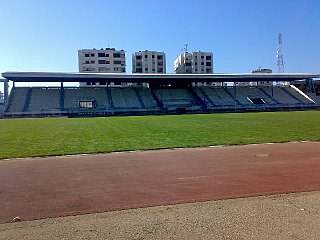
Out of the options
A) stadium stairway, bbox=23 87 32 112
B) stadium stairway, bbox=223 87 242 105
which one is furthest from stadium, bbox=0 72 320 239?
stadium stairway, bbox=223 87 242 105

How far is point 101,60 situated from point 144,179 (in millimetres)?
105119

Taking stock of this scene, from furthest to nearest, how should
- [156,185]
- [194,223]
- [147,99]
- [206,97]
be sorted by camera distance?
[206,97] → [147,99] → [156,185] → [194,223]

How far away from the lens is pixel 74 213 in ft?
19.1

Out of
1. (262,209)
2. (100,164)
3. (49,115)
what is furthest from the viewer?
(49,115)

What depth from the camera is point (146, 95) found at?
72.6 meters

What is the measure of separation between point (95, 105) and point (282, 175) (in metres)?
60.1

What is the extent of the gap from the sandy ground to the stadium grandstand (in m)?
56.3

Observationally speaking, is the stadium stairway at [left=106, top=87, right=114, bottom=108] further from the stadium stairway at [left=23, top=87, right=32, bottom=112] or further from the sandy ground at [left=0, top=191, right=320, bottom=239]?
the sandy ground at [left=0, top=191, right=320, bottom=239]

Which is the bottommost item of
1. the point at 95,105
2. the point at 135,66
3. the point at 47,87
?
the point at 95,105

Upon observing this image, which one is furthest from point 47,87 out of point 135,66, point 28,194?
point 28,194

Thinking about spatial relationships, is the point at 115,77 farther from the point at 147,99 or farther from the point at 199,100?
the point at 199,100

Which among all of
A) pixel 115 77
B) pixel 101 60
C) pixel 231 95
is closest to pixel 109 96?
pixel 115 77

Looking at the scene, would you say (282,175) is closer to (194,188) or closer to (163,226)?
(194,188)

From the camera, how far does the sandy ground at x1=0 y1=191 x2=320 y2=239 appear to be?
15.2ft
